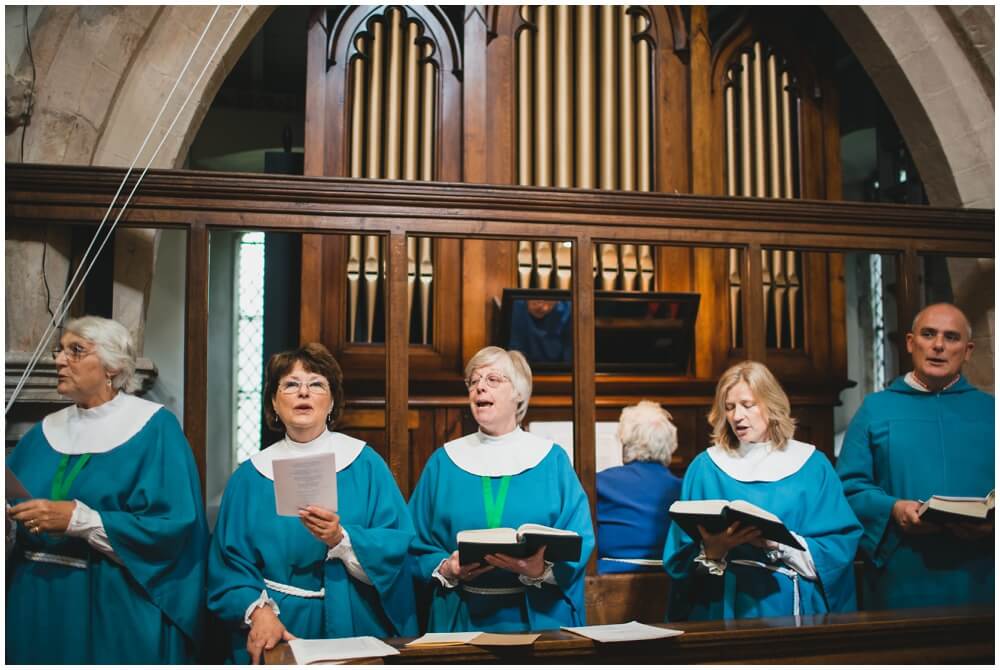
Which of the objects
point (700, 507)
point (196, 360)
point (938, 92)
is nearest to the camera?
point (700, 507)

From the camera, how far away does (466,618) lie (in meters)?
3.55

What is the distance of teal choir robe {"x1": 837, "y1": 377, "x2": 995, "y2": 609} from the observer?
13.2 feet

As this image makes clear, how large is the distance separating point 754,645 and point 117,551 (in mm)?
2129

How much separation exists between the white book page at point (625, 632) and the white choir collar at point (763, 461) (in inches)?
34.4

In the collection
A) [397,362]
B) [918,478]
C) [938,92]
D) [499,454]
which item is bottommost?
[918,478]

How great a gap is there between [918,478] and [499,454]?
1.83m

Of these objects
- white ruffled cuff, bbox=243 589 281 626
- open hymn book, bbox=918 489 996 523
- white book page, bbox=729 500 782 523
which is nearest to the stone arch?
open hymn book, bbox=918 489 996 523

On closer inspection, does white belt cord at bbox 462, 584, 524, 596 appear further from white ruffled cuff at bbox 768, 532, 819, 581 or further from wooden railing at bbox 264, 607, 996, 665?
white ruffled cuff at bbox 768, 532, 819, 581

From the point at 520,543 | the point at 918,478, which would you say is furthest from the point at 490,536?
the point at 918,478

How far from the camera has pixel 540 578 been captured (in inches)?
136

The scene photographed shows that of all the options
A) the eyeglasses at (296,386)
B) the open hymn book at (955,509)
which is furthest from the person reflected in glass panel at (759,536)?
the eyeglasses at (296,386)

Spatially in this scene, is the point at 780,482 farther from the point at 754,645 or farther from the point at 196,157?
the point at 196,157

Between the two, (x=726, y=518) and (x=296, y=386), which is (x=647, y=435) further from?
(x=296, y=386)

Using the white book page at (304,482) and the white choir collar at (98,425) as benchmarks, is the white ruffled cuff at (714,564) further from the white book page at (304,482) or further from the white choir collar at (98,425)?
the white choir collar at (98,425)
